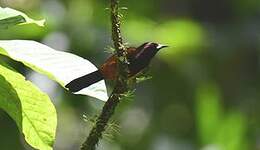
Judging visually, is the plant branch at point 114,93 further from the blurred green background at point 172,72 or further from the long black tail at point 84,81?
the blurred green background at point 172,72

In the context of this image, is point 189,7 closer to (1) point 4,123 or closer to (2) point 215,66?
(2) point 215,66

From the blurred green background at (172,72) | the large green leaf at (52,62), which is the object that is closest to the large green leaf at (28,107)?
the large green leaf at (52,62)

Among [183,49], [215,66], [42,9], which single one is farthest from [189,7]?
[42,9]

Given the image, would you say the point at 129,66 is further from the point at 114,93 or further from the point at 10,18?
the point at 10,18

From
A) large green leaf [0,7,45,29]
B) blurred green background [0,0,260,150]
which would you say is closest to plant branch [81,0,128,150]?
large green leaf [0,7,45,29]

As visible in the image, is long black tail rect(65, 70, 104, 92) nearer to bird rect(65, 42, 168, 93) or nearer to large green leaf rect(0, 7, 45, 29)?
bird rect(65, 42, 168, 93)
